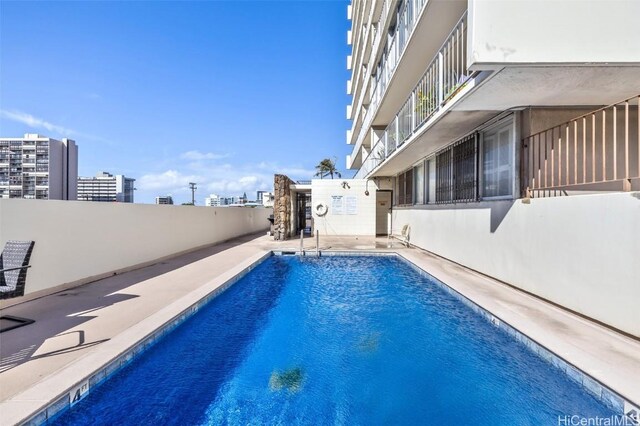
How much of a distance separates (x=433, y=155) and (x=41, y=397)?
11287mm

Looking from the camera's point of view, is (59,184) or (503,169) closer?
(503,169)

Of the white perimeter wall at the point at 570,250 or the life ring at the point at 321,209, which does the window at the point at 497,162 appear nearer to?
the white perimeter wall at the point at 570,250

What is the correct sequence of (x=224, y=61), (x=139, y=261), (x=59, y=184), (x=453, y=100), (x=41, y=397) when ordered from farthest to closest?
(x=59, y=184) < (x=224, y=61) < (x=139, y=261) < (x=453, y=100) < (x=41, y=397)

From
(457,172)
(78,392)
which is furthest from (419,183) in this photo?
(78,392)

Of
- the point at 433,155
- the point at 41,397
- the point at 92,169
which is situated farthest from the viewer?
the point at 92,169

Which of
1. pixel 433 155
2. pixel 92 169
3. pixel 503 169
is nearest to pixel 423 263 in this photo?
pixel 503 169

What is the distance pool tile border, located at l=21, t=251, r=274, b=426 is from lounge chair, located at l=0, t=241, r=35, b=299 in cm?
189

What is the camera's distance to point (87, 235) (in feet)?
21.6

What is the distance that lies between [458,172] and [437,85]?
9.91 ft

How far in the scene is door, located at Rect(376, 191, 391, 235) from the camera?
1838 cm

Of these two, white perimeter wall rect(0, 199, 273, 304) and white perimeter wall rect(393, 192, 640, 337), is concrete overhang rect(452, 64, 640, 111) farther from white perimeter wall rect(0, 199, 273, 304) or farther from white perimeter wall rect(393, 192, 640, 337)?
white perimeter wall rect(0, 199, 273, 304)

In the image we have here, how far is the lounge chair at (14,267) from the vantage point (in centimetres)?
402

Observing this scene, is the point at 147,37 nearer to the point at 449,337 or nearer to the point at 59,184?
the point at 449,337

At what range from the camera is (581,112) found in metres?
5.98
